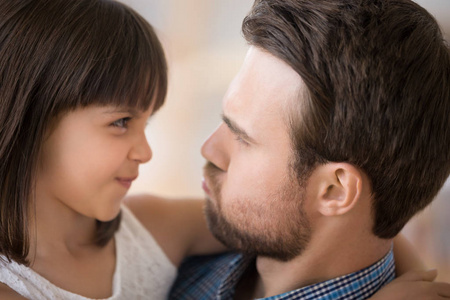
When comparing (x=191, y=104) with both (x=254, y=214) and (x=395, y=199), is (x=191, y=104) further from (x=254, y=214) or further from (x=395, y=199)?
(x=395, y=199)

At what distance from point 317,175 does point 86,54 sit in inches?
24.8

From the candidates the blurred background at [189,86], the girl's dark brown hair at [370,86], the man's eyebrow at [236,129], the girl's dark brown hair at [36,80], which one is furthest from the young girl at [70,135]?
the blurred background at [189,86]

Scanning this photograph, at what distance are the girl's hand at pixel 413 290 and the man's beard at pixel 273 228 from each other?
22 centimetres

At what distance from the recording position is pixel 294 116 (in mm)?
1239

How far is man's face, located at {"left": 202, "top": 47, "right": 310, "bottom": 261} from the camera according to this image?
126 centimetres

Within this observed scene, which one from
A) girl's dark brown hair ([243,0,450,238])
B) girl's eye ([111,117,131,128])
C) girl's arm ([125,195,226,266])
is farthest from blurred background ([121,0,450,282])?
girl's dark brown hair ([243,0,450,238])

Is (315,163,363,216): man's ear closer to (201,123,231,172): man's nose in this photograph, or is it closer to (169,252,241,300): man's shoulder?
(201,123,231,172): man's nose

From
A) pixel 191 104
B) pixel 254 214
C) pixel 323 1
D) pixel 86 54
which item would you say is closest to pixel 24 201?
pixel 86 54

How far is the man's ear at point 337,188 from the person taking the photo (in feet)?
4.03

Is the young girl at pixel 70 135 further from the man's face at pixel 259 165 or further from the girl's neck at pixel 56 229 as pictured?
the man's face at pixel 259 165

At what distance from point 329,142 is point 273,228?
0.95ft

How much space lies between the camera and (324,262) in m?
1.34

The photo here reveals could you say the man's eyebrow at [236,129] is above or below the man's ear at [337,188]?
above

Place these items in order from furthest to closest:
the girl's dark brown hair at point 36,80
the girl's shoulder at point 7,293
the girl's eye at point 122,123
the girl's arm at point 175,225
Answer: the girl's arm at point 175,225 < the girl's eye at point 122,123 < the girl's dark brown hair at point 36,80 < the girl's shoulder at point 7,293
